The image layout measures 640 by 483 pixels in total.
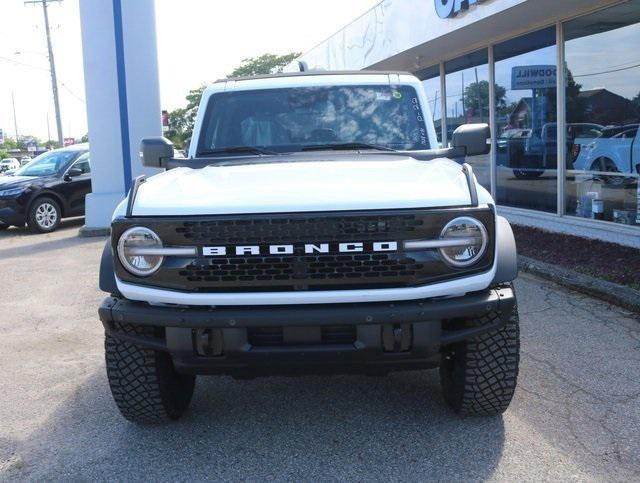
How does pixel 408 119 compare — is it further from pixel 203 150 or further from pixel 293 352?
pixel 293 352

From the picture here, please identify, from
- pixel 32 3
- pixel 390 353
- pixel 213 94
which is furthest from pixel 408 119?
pixel 32 3

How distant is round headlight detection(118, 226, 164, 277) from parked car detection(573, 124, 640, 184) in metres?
6.60

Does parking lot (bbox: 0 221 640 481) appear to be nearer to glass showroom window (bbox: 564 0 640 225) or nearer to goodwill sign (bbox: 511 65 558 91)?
glass showroom window (bbox: 564 0 640 225)

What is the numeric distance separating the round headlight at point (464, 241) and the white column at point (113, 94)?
9.63 meters

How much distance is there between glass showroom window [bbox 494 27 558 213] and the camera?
953cm

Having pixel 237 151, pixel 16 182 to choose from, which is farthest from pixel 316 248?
pixel 16 182

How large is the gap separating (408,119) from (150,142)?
174 centimetres

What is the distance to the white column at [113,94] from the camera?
1189 centimetres

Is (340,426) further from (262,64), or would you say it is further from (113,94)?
(262,64)

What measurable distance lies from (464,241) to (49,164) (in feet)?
40.1

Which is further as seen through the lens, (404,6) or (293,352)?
(404,6)

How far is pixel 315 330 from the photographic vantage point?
299 centimetres

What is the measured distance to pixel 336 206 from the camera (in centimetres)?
303

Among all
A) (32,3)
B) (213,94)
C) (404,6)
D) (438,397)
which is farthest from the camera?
(32,3)
